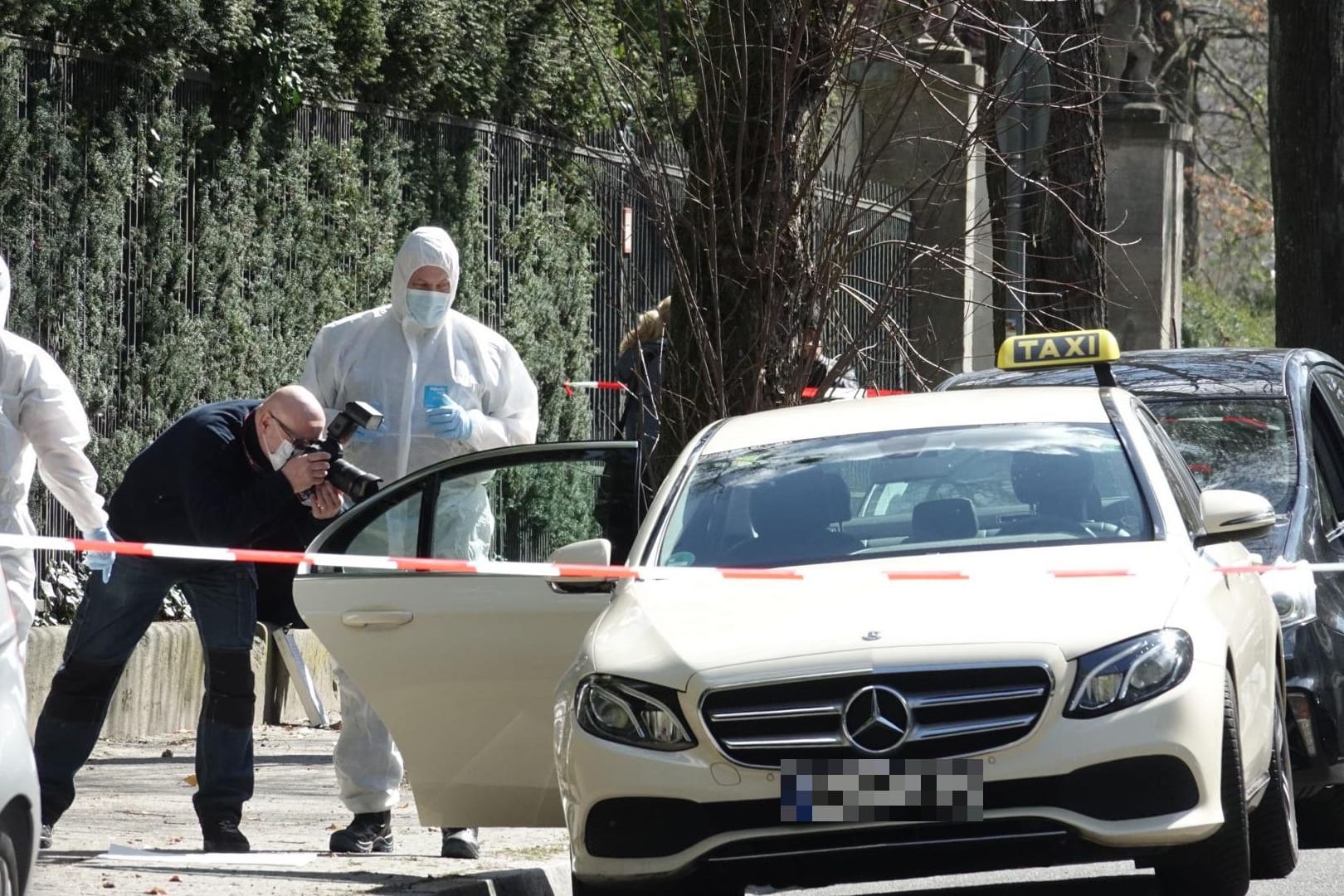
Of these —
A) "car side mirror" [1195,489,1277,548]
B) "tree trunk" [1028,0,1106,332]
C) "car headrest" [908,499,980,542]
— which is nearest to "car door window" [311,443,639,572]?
"car headrest" [908,499,980,542]

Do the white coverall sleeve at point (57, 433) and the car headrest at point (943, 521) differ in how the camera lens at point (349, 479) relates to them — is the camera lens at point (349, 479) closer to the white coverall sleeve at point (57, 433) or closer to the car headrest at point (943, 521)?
the white coverall sleeve at point (57, 433)

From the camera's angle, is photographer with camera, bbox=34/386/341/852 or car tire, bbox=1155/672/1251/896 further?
photographer with camera, bbox=34/386/341/852

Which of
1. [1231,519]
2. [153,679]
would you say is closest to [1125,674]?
[1231,519]

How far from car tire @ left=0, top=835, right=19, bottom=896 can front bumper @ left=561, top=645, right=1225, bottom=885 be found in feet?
5.58

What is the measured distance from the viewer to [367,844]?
8320mm

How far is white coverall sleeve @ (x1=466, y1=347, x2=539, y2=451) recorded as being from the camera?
909 centimetres

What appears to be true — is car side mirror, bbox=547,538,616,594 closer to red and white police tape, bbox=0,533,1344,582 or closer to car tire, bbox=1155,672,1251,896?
red and white police tape, bbox=0,533,1344,582

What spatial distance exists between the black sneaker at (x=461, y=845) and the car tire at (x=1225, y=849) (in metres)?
2.80

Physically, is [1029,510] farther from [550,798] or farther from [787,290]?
[787,290]

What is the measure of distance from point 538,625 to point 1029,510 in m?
1.57

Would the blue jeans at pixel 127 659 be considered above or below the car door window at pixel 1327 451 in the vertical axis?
below

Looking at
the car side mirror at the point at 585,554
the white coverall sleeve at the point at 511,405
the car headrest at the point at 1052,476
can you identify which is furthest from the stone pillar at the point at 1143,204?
the car side mirror at the point at 585,554

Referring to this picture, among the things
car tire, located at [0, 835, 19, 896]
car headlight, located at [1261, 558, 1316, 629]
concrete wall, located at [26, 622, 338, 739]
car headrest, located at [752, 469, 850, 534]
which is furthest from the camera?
concrete wall, located at [26, 622, 338, 739]

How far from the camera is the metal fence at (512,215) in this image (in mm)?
10281
